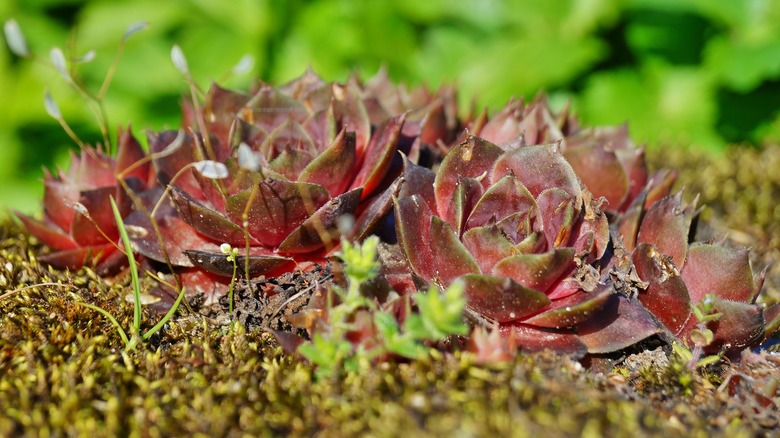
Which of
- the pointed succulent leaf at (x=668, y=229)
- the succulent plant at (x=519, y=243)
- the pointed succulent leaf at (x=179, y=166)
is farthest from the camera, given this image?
the pointed succulent leaf at (x=179, y=166)

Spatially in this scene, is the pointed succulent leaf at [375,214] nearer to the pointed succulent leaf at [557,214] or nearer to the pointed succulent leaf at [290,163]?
the pointed succulent leaf at [290,163]

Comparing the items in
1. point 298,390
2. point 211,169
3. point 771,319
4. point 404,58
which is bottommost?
point 404,58

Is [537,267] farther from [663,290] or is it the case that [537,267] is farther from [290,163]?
[290,163]

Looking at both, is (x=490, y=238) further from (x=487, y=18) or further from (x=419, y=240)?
(x=487, y=18)

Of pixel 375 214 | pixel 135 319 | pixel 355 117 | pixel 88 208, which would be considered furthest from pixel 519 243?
pixel 88 208

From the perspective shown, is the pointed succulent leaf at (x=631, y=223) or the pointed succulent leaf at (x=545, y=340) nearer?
the pointed succulent leaf at (x=545, y=340)

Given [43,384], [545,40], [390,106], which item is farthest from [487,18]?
[43,384]

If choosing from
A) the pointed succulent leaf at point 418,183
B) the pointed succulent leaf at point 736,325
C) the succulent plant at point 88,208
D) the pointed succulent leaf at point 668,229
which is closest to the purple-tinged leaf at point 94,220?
the succulent plant at point 88,208
